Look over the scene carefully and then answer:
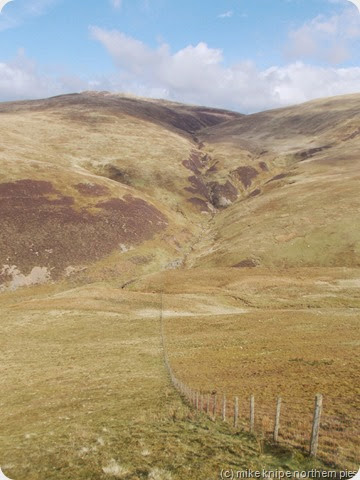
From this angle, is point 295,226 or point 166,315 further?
point 295,226

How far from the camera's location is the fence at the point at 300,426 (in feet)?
48.8

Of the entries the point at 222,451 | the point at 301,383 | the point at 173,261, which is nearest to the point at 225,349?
the point at 301,383

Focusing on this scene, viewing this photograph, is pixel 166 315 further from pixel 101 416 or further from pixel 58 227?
pixel 58 227

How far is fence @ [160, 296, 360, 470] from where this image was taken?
48.8 ft

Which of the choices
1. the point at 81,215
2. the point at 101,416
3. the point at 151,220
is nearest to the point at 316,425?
the point at 101,416

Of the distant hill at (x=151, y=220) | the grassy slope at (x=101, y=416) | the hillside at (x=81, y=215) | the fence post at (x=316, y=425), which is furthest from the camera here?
the distant hill at (x=151, y=220)

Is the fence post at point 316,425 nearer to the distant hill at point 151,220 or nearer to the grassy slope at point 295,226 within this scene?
the grassy slope at point 295,226

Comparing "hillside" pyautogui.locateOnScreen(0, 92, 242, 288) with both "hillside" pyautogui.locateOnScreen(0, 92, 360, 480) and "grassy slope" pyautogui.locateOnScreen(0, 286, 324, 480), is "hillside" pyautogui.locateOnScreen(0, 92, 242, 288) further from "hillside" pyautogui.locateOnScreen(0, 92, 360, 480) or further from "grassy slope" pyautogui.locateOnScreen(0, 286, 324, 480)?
"grassy slope" pyautogui.locateOnScreen(0, 286, 324, 480)

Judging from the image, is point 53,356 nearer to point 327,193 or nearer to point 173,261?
point 173,261

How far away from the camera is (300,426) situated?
19219 mm

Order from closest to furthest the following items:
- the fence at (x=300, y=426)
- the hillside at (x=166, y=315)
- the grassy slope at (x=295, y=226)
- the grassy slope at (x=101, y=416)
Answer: the fence at (x=300, y=426)
the grassy slope at (x=101, y=416)
the hillside at (x=166, y=315)
the grassy slope at (x=295, y=226)

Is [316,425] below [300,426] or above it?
above

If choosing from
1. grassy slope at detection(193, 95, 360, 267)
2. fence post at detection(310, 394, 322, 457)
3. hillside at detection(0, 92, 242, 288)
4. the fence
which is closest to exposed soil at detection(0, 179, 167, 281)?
hillside at detection(0, 92, 242, 288)

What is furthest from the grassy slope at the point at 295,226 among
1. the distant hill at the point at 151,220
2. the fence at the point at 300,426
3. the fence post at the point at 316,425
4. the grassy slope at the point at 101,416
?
the fence post at the point at 316,425
